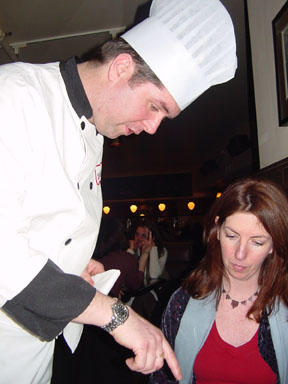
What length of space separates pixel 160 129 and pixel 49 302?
644cm

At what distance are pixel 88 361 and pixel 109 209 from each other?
425 inches

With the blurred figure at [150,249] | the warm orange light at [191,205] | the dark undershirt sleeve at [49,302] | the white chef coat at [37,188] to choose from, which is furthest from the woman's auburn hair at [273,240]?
the warm orange light at [191,205]

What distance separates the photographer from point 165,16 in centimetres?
121

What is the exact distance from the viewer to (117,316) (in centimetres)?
74

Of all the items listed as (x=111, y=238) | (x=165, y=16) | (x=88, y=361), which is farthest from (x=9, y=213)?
(x=88, y=361)

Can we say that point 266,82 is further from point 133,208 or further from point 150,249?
point 133,208

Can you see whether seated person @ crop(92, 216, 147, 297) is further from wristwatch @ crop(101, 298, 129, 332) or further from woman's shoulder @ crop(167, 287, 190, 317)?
wristwatch @ crop(101, 298, 129, 332)

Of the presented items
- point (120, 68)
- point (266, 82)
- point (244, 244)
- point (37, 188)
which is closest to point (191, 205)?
point (266, 82)

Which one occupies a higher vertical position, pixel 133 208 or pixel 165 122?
pixel 165 122

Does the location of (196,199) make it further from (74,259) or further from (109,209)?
(74,259)

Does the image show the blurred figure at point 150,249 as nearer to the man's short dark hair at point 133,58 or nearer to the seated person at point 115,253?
the seated person at point 115,253

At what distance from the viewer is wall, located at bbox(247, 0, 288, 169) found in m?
1.84

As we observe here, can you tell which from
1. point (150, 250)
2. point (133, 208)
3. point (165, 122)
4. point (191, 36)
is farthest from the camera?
point (133, 208)

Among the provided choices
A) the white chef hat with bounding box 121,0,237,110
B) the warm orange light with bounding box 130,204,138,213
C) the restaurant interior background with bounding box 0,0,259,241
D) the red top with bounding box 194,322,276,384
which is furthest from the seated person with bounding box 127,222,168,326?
the warm orange light with bounding box 130,204,138,213
